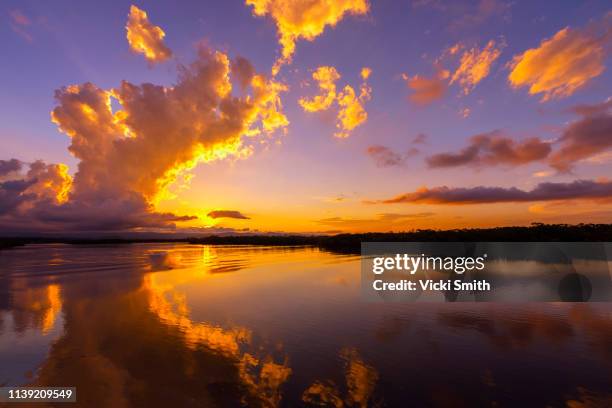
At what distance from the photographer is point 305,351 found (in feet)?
42.5

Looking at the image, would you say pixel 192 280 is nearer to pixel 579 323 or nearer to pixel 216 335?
pixel 216 335

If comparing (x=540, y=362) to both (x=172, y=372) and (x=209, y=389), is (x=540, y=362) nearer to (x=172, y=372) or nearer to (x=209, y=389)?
(x=209, y=389)

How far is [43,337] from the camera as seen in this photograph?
48.1 ft

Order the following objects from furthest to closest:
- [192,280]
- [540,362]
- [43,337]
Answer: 1. [192,280]
2. [43,337]
3. [540,362]

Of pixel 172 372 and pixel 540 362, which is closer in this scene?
pixel 172 372

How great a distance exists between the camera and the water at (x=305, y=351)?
952 cm

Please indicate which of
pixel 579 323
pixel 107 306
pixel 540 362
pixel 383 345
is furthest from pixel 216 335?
pixel 579 323

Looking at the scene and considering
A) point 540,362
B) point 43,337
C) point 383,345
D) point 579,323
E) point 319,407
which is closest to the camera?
point 319,407

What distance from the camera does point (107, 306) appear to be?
21.0 m

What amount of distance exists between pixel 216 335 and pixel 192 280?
64.1 ft

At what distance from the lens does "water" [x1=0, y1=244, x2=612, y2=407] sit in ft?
31.2

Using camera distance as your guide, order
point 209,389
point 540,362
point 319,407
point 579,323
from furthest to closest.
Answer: point 579,323 → point 540,362 → point 209,389 → point 319,407

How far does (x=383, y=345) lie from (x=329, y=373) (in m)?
3.83

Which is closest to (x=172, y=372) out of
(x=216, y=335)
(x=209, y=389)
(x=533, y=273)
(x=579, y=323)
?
(x=209, y=389)
